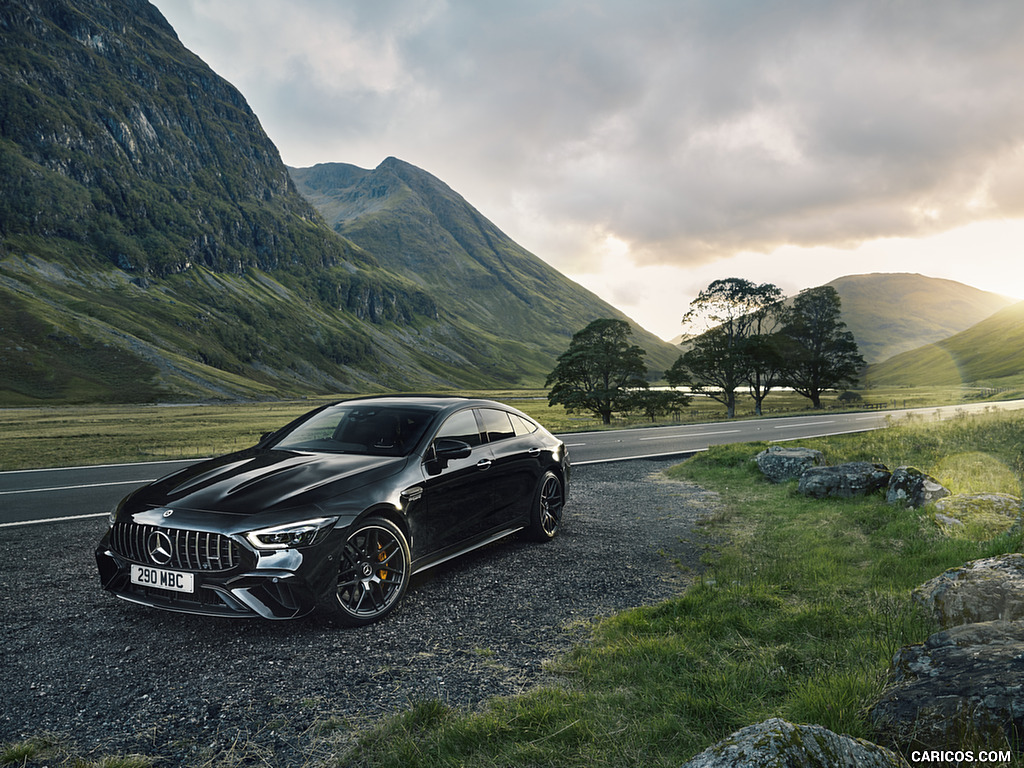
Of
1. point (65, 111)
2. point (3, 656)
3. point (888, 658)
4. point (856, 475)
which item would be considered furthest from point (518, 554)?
point (65, 111)

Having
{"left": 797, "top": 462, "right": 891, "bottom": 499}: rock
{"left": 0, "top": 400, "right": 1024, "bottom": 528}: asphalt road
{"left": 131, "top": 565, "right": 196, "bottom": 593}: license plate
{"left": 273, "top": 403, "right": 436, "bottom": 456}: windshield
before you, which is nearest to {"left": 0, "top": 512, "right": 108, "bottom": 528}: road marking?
{"left": 0, "top": 400, "right": 1024, "bottom": 528}: asphalt road

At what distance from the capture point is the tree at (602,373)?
43750 millimetres

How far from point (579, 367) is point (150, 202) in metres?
199

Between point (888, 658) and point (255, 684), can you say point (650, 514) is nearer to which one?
point (888, 658)

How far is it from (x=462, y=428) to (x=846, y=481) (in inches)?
260

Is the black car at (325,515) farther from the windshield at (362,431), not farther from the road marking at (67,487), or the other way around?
the road marking at (67,487)

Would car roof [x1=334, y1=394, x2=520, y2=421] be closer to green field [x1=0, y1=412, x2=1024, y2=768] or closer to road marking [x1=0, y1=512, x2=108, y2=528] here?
green field [x1=0, y1=412, x2=1024, y2=768]

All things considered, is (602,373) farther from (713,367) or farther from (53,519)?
(53,519)

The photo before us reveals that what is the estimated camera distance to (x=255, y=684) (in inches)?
148

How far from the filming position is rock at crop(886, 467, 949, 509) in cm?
768

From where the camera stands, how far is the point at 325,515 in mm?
4473

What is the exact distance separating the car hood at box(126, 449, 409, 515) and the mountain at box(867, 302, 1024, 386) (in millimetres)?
158369

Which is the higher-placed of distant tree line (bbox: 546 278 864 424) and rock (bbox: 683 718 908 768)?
distant tree line (bbox: 546 278 864 424)

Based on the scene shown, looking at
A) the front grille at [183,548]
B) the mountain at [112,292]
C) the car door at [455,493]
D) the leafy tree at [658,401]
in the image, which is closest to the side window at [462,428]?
the car door at [455,493]
